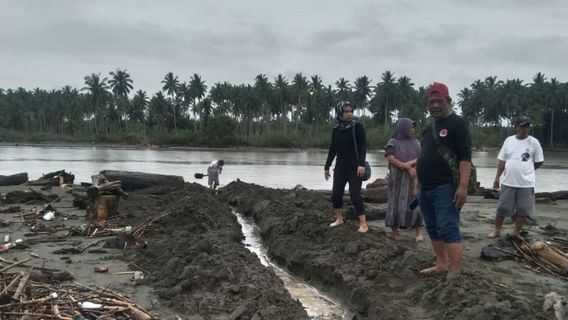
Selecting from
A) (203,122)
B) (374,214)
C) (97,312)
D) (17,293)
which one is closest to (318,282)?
(97,312)

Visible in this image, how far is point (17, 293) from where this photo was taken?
4.08 metres

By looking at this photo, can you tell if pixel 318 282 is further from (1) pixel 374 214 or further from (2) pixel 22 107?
(2) pixel 22 107

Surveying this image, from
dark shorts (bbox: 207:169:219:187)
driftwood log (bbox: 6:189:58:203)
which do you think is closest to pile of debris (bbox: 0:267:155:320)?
driftwood log (bbox: 6:189:58:203)

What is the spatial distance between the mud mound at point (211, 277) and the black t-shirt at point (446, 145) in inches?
71.8

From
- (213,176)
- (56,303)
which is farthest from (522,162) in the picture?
(213,176)

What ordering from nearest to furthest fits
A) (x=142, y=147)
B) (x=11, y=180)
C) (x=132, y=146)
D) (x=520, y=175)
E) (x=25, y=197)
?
(x=520, y=175), (x=25, y=197), (x=11, y=180), (x=142, y=147), (x=132, y=146)

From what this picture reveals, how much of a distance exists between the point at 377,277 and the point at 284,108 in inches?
3511

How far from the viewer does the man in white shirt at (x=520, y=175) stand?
7164 millimetres

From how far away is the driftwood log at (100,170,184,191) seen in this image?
48.2ft

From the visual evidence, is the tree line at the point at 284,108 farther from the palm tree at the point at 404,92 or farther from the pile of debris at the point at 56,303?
the pile of debris at the point at 56,303

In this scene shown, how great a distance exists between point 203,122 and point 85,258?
280 feet

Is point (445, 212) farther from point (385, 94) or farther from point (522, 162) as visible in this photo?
point (385, 94)

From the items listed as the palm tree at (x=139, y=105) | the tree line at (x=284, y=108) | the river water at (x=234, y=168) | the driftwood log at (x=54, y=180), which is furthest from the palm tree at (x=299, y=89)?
the driftwood log at (x=54, y=180)

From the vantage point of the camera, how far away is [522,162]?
7.23m
